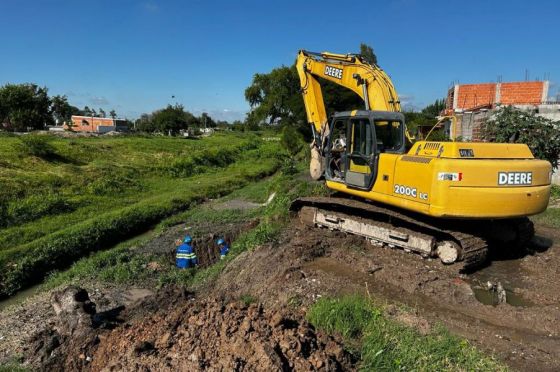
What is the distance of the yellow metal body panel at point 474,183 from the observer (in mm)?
Answer: 7109

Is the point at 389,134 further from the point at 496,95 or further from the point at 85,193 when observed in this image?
the point at 496,95

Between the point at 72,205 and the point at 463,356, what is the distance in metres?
15.7

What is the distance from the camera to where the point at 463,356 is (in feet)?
16.0

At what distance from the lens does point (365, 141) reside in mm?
8938

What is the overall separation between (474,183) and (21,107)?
189 ft

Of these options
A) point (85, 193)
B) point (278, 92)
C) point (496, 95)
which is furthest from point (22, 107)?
point (496, 95)

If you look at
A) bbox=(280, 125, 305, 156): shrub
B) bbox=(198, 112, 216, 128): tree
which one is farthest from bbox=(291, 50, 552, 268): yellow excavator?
bbox=(198, 112, 216, 128): tree

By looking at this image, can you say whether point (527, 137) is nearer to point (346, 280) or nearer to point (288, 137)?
point (346, 280)

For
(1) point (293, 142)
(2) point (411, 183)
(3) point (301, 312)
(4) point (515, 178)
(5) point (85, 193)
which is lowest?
(5) point (85, 193)

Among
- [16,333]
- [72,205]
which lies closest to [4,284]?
[16,333]

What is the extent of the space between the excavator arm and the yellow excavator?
26mm

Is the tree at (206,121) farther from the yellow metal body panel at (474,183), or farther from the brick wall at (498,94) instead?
the yellow metal body panel at (474,183)

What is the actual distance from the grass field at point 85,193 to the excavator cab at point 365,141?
800cm

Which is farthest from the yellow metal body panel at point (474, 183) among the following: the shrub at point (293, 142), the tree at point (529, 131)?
the shrub at point (293, 142)
